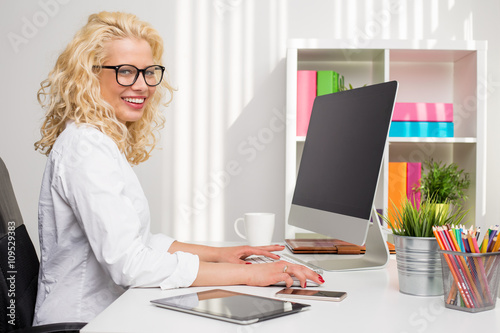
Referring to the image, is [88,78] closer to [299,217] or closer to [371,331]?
[299,217]

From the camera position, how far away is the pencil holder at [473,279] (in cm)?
95

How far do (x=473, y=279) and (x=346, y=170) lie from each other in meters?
0.50

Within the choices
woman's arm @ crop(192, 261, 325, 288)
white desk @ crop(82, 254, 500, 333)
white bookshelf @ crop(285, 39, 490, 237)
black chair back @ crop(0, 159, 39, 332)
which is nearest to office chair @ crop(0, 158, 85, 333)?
black chair back @ crop(0, 159, 39, 332)

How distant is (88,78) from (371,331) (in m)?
0.97

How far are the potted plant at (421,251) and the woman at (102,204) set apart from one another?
0.20 metres

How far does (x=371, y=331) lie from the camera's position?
2.81 ft

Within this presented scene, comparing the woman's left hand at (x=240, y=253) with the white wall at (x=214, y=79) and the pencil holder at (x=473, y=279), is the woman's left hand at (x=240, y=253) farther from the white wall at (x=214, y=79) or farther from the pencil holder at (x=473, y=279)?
the white wall at (x=214, y=79)

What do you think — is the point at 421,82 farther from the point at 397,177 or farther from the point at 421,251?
the point at 421,251

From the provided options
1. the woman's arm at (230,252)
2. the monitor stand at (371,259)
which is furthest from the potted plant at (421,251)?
the woman's arm at (230,252)

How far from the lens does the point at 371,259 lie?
1.46 meters

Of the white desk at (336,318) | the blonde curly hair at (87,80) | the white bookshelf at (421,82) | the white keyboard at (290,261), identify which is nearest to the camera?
the white desk at (336,318)

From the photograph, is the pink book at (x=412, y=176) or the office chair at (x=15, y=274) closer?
the office chair at (x=15, y=274)

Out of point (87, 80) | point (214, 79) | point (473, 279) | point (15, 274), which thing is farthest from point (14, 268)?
point (214, 79)

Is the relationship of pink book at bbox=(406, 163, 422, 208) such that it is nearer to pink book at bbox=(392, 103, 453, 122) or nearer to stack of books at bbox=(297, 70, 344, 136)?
pink book at bbox=(392, 103, 453, 122)
